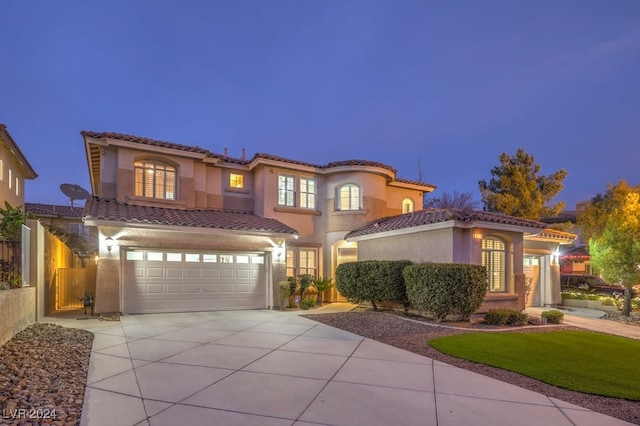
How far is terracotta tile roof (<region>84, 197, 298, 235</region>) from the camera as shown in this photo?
1253 centimetres

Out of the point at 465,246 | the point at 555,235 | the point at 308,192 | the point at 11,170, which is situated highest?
the point at 11,170

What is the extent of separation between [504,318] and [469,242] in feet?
8.81

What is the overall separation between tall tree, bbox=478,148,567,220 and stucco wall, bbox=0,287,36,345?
22.2m

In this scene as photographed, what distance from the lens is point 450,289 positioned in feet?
37.3

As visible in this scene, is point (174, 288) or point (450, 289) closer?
point (450, 289)

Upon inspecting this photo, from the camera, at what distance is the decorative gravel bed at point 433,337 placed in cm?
524

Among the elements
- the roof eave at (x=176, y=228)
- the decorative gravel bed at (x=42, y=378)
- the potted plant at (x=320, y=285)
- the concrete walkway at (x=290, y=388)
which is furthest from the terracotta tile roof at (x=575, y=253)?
the decorative gravel bed at (x=42, y=378)

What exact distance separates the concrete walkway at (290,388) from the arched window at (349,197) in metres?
9.71

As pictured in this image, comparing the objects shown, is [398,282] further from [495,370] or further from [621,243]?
[621,243]

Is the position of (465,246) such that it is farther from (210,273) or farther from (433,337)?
(210,273)

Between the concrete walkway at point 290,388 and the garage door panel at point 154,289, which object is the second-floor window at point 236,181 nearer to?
the garage door panel at point 154,289

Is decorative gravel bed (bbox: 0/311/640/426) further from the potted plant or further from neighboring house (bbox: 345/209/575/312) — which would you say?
the potted plant

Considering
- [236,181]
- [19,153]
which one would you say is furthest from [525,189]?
[19,153]

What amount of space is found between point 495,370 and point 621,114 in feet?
375
